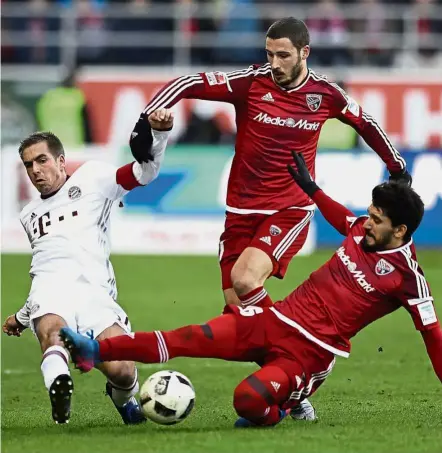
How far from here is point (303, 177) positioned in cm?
745

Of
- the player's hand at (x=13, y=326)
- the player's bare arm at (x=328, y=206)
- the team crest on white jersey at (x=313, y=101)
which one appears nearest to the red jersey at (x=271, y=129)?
the team crest on white jersey at (x=313, y=101)

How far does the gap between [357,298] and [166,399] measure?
1.26 m

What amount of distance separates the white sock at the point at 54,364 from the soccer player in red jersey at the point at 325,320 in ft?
1.58

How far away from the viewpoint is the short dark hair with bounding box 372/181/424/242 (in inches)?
267

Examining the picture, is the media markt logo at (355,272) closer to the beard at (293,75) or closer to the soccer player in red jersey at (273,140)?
the soccer player in red jersey at (273,140)

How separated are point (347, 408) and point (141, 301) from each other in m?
6.20

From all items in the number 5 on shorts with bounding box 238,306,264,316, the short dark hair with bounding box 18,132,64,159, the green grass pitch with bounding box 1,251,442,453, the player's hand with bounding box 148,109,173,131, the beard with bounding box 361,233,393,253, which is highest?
the player's hand with bounding box 148,109,173,131

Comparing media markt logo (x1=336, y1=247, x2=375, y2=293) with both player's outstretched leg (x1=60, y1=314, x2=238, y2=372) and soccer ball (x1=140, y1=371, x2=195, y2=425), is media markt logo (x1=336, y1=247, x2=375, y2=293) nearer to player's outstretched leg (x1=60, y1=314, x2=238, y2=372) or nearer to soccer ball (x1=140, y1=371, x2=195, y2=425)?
player's outstretched leg (x1=60, y1=314, x2=238, y2=372)

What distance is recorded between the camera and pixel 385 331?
12266 mm

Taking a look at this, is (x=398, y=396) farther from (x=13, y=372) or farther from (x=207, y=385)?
(x=13, y=372)

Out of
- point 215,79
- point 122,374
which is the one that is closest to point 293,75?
point 215,79

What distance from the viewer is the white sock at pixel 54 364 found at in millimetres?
6438

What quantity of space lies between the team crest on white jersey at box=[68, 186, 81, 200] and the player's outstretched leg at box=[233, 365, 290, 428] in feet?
5.35

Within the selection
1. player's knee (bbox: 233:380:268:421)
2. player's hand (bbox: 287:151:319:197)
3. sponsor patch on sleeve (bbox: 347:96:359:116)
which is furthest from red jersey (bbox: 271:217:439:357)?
sponsor patch on sleeve (bbox: 347:96:359:116)
